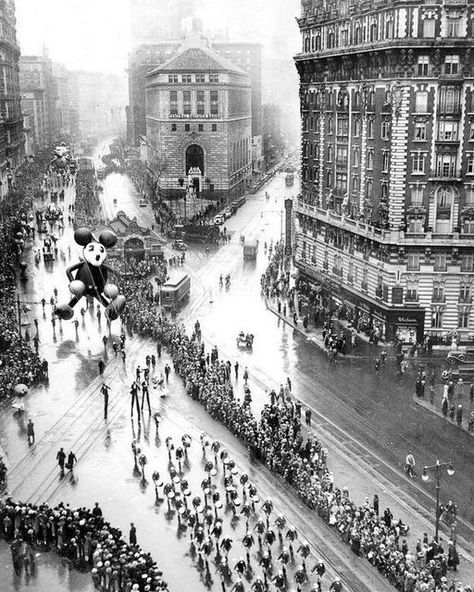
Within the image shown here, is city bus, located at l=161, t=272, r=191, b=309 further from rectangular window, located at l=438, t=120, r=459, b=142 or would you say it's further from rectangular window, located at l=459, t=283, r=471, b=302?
rectangular window, located at l=438, t=120, r=459, b=142

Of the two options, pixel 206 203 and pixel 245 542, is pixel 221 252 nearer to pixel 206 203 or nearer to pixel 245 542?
pixel 206 203

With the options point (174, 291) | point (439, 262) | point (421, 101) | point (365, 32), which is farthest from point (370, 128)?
point (174, 291)

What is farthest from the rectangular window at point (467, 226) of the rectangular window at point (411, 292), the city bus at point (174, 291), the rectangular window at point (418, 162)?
the city bus at point (174, 291)

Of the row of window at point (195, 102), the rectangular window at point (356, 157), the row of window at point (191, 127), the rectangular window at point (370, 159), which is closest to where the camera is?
the rectangular window at point (370, 159)

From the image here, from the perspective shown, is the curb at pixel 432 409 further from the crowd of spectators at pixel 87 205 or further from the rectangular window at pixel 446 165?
the crowd of spectators at pixel 87 205

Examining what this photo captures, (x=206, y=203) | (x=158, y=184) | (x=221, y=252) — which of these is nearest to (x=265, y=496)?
(x=221, y=252)

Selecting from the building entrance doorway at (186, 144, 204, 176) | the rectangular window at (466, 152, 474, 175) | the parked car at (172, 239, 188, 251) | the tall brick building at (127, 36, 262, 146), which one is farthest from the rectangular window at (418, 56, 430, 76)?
the tall brick building at (127, 36, 262, 146)

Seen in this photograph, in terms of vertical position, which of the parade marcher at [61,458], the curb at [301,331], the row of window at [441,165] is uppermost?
the row of window at [441,165]
